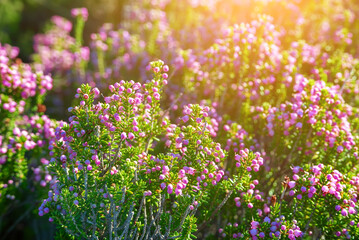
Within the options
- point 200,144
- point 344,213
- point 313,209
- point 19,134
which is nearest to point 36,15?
point 19,134

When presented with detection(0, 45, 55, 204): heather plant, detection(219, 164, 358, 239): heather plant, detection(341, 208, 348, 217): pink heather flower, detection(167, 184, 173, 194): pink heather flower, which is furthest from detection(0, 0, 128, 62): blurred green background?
detection(341, 208, 348, 217): pink heather flower

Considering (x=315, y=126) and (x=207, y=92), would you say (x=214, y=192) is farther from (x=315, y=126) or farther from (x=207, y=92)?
(x=207, y=92)

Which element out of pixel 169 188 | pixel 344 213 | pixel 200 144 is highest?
pixel 200 144

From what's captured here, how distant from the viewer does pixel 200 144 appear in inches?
132

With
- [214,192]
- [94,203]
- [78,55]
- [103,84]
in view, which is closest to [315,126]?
[214,192]

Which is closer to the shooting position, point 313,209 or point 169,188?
point 169,188

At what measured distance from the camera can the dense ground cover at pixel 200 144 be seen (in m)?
3.14

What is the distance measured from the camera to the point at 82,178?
3252mm

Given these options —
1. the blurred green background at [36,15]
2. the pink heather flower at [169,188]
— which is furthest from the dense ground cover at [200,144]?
the blurred green background at [36,15]

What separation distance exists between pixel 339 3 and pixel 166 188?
26.6 ft

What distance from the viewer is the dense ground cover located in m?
3.14

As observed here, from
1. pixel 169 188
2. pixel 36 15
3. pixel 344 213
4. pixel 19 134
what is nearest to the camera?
pixel 169 188

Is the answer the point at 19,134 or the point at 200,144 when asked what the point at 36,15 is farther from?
the point at 200,144

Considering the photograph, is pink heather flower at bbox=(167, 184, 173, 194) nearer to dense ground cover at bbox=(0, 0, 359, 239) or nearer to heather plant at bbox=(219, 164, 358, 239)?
dense ground cover at bbox=(0, 0, 359, 239)
